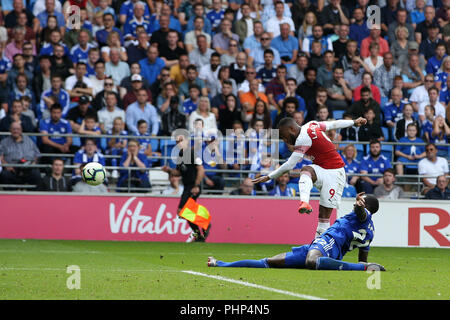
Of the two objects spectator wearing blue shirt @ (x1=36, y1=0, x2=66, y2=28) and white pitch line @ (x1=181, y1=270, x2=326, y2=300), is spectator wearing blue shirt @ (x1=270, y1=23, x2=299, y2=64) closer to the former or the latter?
spectator wearing blue shirt @ (x1=36, y1=0, x2=66, y2=28)

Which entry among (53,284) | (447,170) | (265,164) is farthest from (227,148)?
(53,284)

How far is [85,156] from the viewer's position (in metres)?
18.1

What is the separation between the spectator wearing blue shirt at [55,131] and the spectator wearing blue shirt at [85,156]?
477 mm

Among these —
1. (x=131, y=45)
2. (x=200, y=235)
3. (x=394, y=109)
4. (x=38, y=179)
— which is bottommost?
(x=200, y=235)

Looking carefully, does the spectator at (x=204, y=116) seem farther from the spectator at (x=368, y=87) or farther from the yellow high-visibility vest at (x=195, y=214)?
the spectator at (x=368, y=87)

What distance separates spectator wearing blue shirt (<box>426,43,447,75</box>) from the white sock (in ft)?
35.1

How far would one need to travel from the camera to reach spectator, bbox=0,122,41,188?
59.0 feet

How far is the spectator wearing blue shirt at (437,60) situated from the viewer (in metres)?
21.3

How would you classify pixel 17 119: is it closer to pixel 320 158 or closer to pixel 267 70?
pixel 267 70

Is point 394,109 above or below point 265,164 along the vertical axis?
above

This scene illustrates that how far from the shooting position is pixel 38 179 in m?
18.0

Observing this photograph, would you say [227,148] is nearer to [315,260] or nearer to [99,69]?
[99,69]
